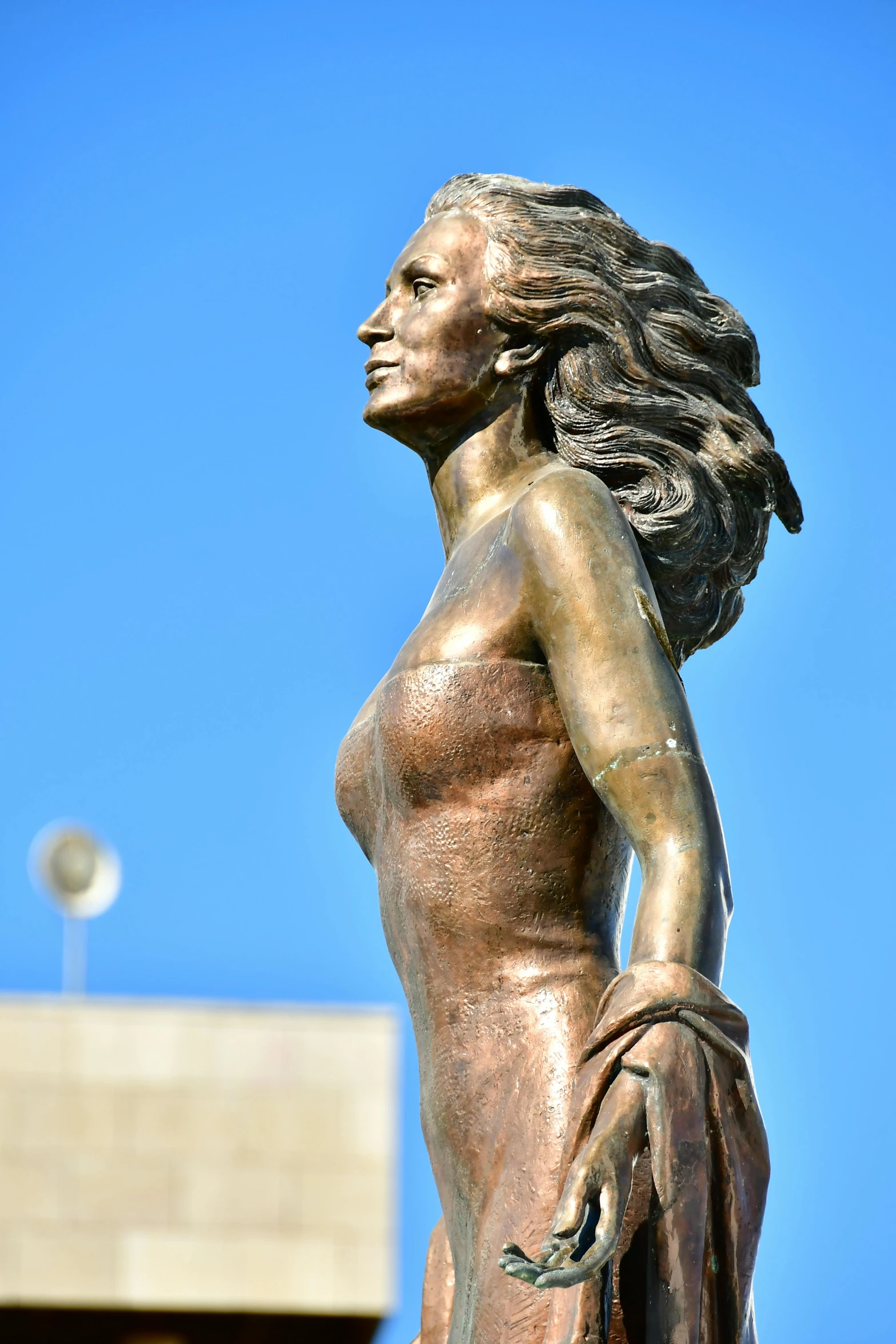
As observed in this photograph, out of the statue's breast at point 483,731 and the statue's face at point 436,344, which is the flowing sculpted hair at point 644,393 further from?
the statue's breast at point 483,731

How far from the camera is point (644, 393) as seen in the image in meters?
6.51

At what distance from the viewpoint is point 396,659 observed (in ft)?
20.6

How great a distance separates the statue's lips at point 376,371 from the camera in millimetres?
6629

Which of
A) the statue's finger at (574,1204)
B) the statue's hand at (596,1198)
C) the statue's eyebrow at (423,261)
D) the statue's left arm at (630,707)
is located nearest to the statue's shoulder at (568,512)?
the statue's left arm at (630,707)

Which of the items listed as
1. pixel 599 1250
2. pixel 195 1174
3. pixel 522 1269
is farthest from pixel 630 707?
pixel 195 1174

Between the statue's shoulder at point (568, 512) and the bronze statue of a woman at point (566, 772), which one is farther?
the statue's shoulder at point (568, 512)

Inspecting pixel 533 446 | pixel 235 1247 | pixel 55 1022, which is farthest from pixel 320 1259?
pixel 533 446

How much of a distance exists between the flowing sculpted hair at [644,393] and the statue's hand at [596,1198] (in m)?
1.54

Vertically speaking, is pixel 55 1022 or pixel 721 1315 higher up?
pixel 55 1022

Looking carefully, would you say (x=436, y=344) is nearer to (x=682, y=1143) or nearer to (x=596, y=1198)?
(x=682, y=1143)

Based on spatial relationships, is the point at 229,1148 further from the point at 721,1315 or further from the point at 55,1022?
the point at 721,1315

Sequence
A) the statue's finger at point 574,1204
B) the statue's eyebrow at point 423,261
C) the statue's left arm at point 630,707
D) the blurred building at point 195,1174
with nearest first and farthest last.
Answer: the statue's finger at point 574,1204 → the statue's left arm at point 630,707 → the statue's eyebrow at point 423,261 → the blurred building at point 195,1174

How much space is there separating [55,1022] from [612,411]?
70.2 ft

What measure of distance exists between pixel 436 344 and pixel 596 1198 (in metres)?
2.29
